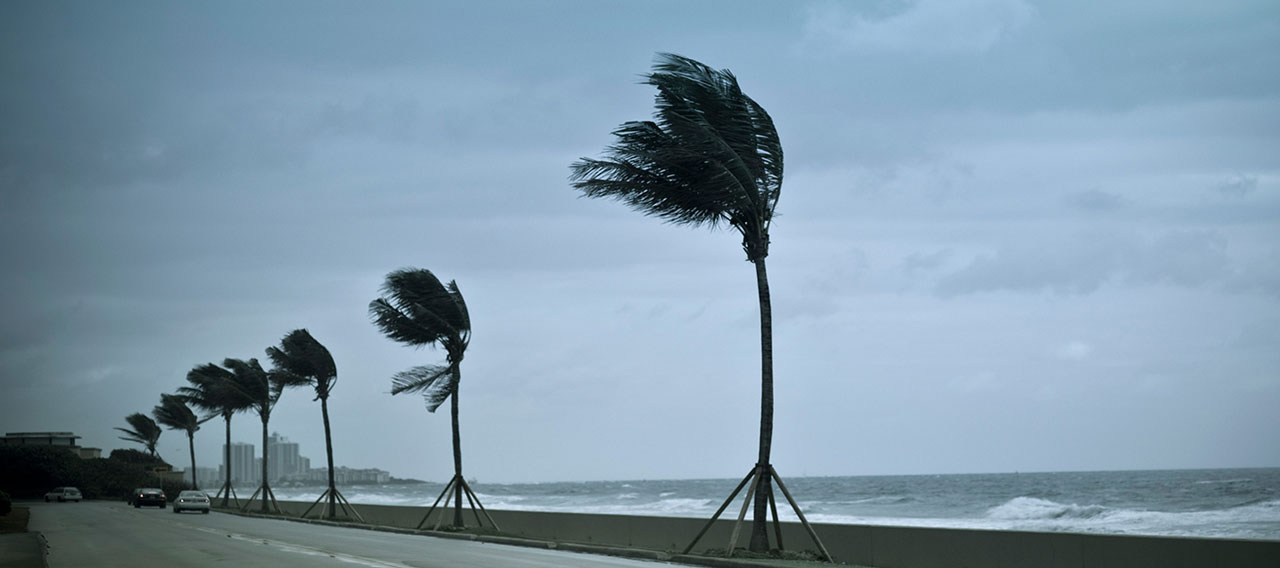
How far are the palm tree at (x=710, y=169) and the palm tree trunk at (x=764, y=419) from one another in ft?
0.05

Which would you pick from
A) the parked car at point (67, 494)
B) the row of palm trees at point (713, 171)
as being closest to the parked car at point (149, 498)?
the parked car at point (67, 494)

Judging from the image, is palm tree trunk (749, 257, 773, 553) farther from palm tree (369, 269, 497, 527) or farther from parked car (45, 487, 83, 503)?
parked car (45, 487, 83, 503)

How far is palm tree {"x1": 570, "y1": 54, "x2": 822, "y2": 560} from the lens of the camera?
19.3m

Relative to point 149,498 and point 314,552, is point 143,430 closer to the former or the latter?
point 149,498

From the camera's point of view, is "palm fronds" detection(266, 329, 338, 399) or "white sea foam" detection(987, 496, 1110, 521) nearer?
"palm fronds" detection(266, 329, 338, 399)

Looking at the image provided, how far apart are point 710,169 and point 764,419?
4.38 metres

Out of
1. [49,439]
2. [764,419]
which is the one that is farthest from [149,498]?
[49,439]

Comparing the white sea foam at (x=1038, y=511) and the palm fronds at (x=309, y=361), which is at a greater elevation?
the palm fronds at (x=309, y=361)

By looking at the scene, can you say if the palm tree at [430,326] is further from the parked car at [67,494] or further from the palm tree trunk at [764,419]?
the parked car at [67,494]

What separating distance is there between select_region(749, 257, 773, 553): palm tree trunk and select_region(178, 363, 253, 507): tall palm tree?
45322 mm

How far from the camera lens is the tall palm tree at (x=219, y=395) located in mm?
60406

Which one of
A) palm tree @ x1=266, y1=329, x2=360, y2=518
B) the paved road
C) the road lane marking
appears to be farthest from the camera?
palm tree @ x1=266, y1=329, x2=360, y2=518

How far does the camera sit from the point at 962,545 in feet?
54.5

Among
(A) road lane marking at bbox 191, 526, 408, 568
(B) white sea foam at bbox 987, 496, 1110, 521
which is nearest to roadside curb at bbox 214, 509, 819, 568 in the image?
(A) road lane marking at bbox 191, 526, 408, 568
